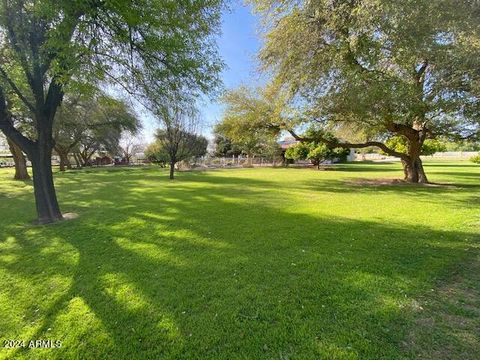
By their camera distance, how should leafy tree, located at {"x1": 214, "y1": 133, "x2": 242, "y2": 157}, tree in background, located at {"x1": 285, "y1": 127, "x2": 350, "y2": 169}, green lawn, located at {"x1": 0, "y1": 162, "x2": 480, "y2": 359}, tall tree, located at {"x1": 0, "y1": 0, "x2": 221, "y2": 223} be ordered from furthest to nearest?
leafy tree, located at {"x1": 214, "y1": 133, "x2": 242, "y2": 157}, tree in background, located at {"x1": 285, "y1": 127, "x2": 350, "y2": 169}, tall tree, located at {"x1": 0, "y1": 0, "x2": 221, "y2": 223}, green lawn, located at {"x1": 0, "y1": 162, "x2": 480, "y2": 359}

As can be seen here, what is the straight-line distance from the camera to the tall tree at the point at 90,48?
4176mm

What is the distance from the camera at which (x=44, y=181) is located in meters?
6.63

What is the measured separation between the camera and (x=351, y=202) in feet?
29.1

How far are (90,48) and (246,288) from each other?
4.89 metres

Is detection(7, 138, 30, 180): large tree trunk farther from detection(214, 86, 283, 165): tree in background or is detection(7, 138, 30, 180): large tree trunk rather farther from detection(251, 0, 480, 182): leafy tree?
detection(251, 0, 480, 182): leafy tree

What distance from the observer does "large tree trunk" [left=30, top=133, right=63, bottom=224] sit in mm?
6520

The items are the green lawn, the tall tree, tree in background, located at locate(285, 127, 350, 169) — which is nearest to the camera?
the green lawn

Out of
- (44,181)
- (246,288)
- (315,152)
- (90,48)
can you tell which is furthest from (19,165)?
(315,152)

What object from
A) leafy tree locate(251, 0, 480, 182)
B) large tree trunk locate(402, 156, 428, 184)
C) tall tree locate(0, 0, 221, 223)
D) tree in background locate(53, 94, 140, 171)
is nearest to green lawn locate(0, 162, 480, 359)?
tall tree locate(0, 0, 221, 223)

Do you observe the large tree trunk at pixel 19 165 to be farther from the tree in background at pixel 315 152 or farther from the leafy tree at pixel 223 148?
the leafy tree at pixel 223 148

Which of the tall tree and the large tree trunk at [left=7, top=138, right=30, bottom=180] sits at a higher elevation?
the tall tree

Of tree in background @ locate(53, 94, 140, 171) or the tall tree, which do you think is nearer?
the tall tree

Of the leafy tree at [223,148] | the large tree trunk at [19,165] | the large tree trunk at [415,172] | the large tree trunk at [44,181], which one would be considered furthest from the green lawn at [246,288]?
the leafy tree at [223,148]

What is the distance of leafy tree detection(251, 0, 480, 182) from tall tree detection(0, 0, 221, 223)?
399 centimetres
